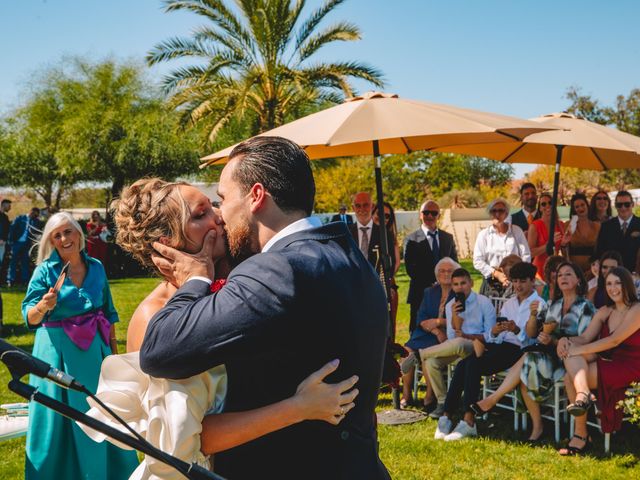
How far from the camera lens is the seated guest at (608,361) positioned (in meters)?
5.75

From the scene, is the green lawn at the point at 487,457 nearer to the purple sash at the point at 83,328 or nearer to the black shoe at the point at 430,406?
the black shoe at the point at 430,406

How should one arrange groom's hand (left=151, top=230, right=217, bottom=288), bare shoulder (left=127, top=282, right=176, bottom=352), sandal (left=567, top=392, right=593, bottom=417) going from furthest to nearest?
sandal (left=567, top=392, right=593, bottom=417), bare shoulder (left=127, top=282, right=176, bottom=352), groom's hand (left=151, top=230, right=217, bottom=288)

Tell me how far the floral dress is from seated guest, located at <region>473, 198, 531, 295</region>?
7.30 feet

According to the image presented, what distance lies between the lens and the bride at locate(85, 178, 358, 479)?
1691 millimetres

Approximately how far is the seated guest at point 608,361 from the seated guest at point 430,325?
155 cm

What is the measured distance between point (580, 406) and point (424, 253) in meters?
3.46

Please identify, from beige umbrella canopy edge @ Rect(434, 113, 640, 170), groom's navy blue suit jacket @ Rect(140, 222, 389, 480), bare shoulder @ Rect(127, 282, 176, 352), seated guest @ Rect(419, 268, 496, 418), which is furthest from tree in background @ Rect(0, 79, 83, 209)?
groom's navy blue suit jacket @ Rect(140, 222, 389, 480)

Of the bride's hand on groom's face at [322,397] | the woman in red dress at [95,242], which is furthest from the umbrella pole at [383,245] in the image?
the woman in red dress at [95,242]

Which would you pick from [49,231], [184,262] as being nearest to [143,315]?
[184,262]

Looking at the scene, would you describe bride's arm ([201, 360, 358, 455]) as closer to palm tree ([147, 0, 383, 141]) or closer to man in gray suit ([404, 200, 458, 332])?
man in gray suit ([404, 200, 458, 332])

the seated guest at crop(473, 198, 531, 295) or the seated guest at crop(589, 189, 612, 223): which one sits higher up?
the seated guest at crop(589, 189, 612, 223)

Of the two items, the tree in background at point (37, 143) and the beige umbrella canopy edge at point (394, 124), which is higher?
the tree in background at point (37, 143)

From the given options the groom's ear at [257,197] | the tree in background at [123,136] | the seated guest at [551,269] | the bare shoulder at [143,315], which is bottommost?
the seated guest at [551,269]

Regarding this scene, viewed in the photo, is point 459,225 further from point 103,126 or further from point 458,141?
point 458,141
